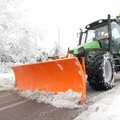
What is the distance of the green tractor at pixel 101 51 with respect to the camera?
7051 millimetres


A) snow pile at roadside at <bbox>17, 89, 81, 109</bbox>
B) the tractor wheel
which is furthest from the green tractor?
snow pile at roadside at <bbox>17, 89, 81, 109</bbox>

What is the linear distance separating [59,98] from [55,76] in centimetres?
74

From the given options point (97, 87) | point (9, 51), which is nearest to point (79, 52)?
point (97, 87)

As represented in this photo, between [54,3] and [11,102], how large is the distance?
37.6m

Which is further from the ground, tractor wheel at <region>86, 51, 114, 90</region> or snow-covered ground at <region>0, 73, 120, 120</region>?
tractor wheel at <region>86, 51, 114, 90</region>

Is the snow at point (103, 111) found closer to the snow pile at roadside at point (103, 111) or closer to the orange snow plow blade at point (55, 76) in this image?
the snow pile at roadside at point (103, 111)

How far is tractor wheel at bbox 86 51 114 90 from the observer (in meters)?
6.98

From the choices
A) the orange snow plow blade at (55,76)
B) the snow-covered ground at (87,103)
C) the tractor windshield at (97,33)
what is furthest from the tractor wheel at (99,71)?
the tractor windshield at (97,33)

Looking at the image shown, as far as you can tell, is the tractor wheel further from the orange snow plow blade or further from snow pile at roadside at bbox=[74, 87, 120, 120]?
snow pile at roadside at bbox=[74, 87, 120, 120]

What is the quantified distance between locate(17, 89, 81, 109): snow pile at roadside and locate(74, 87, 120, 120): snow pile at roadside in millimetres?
448

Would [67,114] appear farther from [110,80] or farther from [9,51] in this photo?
[9,51]

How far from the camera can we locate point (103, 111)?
4.90 m

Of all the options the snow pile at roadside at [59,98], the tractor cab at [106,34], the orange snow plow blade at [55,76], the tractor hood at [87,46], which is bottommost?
the snow pile at roadside at [59,98]

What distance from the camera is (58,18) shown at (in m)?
40.5
